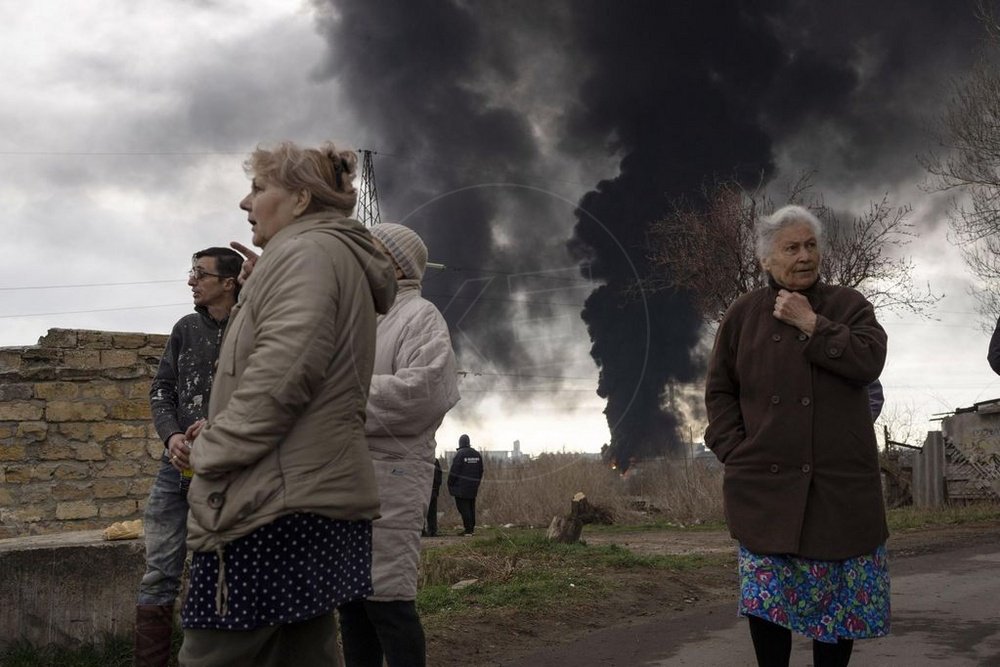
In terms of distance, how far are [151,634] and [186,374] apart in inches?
45.7

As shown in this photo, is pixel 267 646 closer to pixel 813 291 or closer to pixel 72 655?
pixel 813 291

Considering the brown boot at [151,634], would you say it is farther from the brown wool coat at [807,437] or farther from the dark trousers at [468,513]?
the dark trousers at [468,513]

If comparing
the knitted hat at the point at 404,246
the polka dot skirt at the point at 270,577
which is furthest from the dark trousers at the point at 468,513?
the polka dot skirt at the point at 270,577

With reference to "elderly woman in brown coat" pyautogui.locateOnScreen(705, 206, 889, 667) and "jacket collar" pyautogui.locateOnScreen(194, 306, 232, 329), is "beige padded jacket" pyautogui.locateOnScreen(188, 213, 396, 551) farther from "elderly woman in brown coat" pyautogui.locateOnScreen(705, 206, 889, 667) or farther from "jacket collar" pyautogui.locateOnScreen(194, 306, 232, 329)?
"jacket collar" pyautogui.locateOnScreen(194, 306, 232, 329)

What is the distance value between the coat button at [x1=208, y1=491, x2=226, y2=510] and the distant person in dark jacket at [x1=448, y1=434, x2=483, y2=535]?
15.7 meters

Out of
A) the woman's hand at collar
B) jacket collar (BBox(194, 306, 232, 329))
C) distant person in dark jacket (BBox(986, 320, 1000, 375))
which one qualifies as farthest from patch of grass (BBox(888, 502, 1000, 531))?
jacket collar (BBox(194, 306, 232, 329))

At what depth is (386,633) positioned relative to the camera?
3.68 metres

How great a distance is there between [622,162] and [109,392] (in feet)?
115

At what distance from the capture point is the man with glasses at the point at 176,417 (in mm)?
4703

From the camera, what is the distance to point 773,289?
397 cm

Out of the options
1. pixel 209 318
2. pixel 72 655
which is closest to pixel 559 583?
pixel 72 655

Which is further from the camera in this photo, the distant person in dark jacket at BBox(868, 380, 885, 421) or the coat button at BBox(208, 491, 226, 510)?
the distant person in dark jacket at BBox(868, 380, 885, 421)

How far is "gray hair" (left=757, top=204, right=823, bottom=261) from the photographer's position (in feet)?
13.0

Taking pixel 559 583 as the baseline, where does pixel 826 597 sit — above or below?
above
